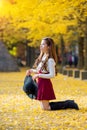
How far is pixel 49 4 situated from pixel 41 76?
7.97 metres

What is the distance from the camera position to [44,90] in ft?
39.4

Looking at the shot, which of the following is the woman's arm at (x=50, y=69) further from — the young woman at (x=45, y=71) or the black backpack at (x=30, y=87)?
the black backpack at (x=30, y=87)

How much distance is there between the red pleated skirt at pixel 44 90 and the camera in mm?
12016

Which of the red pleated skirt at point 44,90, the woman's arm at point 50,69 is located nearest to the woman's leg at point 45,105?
the red pleated skirt at point 44,90

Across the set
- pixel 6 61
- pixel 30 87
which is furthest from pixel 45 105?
pixel 6 61

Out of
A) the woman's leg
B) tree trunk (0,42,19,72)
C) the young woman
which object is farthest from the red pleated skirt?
tree trunk (0,42,19,72)

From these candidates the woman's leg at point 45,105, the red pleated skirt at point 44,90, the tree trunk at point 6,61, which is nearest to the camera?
the red pleated skirt at point 44,90

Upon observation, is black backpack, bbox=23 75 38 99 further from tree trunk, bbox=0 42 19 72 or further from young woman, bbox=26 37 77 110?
tree trunk, bbox=0 42 19 72

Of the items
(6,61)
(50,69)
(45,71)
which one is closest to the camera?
(50,69)

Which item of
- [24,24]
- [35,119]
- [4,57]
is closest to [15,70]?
[4,57]

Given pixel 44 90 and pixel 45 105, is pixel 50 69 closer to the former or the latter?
pixel 44 90

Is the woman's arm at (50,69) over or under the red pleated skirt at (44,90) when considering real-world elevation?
over

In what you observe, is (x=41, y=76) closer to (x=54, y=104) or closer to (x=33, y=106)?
(x=54, y=104)

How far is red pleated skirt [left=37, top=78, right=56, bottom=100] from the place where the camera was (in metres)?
12.0
